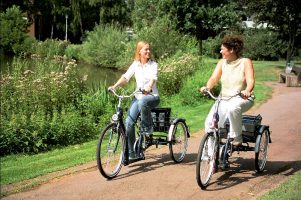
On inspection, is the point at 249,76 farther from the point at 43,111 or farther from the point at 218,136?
the point at 43,111

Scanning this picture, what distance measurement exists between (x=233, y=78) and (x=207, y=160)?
1.22m

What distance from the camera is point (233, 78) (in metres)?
7.02

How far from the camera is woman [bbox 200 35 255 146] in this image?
6.86m

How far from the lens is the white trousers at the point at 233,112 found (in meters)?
6.84

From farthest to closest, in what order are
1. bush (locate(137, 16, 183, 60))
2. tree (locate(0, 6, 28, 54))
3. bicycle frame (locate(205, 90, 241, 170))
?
tree (locate(0, 6, 28, 54)) < bush (locate(137, 16, 183, 60)) < bicycle frame (locate(205, 90, 241, 170))

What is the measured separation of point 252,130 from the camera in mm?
7215

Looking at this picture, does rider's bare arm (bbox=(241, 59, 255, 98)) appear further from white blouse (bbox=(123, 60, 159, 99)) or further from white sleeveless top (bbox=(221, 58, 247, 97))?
white blouse (bbox=(123, 60, 159, 99))

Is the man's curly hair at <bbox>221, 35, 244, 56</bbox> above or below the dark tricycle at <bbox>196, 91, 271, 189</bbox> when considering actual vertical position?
above

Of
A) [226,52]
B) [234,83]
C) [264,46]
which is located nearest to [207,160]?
[234,83]

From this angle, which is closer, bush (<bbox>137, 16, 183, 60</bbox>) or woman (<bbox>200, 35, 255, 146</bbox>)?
woman (<bbox>200, 35, 255, 146</bbox>)

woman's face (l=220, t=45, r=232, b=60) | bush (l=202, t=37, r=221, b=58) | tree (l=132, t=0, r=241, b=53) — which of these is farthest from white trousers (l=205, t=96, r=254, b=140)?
bush (l=202, t=37, r=221, b=58)

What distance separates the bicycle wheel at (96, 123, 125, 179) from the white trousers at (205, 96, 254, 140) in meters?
1.29

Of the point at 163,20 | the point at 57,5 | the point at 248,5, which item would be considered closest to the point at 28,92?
the point at 248,5

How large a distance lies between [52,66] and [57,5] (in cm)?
5532
